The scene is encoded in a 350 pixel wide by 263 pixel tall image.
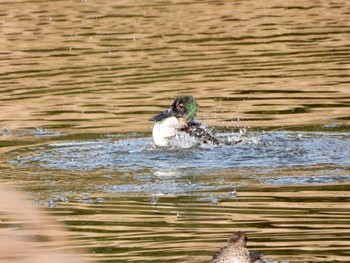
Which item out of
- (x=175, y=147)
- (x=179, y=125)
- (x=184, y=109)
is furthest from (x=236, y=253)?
(x=184, y=109)

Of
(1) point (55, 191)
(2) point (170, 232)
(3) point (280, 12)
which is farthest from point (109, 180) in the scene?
(3) point (280, 12)

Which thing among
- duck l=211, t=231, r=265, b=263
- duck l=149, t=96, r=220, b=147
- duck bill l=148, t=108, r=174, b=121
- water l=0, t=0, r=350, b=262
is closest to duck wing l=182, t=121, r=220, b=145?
duck l=149, t=96, r=220, b=147

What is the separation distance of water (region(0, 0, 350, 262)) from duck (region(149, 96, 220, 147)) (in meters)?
0.15

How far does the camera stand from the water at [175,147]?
21.6 ft

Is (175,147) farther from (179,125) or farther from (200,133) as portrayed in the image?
(179,125)

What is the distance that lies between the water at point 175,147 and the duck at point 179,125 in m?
0.15

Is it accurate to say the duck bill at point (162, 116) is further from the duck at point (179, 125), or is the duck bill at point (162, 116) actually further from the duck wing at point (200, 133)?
the duck wing at point (200, 133)

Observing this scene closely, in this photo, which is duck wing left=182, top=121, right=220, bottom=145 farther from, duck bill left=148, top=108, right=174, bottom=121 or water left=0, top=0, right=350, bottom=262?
duck bill left=148, top=108, right=174, bottom=121

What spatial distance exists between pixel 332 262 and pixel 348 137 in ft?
16.2

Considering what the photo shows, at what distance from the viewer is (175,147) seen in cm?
1022

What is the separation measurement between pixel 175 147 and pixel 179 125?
38cm

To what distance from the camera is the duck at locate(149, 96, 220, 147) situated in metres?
10.2

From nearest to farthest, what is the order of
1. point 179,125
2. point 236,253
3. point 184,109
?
1. point 236,253
2. point 179,125
3. point 184,109

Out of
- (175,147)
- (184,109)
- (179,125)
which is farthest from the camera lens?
(184,109)
